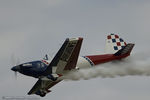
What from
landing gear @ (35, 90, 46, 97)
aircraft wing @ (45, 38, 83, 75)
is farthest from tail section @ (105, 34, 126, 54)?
landing gear @ (35, 90, 46, 97)

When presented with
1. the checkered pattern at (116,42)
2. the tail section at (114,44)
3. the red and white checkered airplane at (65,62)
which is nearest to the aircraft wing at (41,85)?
the red and white checkered airplane at (65,62)

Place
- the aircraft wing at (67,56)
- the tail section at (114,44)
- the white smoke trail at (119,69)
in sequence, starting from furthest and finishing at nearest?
the tail section at (114,44) → the white smoke trail at (119,69) → the aircraft wing at (67,56)

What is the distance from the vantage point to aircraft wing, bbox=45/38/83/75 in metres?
36.0

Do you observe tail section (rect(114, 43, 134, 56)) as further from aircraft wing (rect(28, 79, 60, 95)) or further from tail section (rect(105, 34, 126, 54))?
aircraft wing (rect(28, 79, 60, 95))

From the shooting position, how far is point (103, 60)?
4059cm

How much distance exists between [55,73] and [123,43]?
24.1 feet

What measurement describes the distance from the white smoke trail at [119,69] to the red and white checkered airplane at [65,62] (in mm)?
458

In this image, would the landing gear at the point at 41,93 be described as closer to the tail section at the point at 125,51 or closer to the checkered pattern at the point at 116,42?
the tail section at the point at 125,51

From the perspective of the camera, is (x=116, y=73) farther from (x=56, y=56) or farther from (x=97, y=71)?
(x=56, y=56)

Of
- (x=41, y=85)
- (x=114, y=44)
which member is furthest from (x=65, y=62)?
(x=114, y=44)

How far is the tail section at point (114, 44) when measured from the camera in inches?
1657

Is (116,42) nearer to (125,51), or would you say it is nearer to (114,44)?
(114,44)

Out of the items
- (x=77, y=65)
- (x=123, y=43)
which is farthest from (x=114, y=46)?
(x=77, y=65)

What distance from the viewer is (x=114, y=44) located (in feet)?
139
